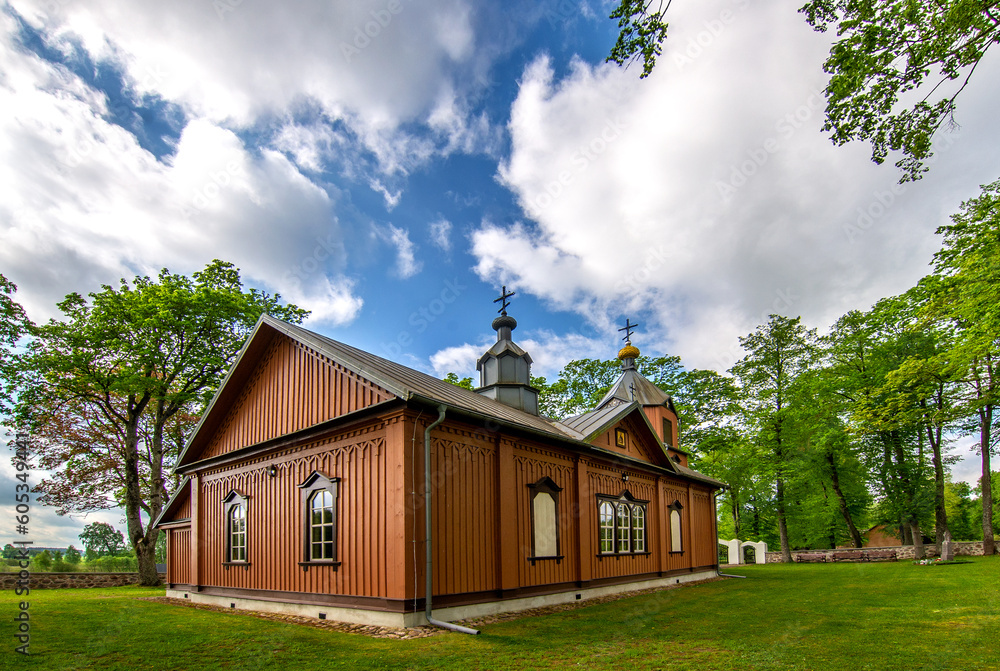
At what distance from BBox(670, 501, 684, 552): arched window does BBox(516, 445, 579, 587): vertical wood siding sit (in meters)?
6.96

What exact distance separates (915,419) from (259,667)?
78.3ft

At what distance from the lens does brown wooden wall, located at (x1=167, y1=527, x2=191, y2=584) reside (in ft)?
49.8

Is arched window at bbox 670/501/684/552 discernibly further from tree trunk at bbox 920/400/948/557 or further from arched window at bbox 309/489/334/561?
tree trunk at bbox 920/400/948/557

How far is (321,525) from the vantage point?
10.9 m

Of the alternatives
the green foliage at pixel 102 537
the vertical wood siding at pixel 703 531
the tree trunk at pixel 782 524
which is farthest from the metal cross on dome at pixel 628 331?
the green foliage at pixel 102 537

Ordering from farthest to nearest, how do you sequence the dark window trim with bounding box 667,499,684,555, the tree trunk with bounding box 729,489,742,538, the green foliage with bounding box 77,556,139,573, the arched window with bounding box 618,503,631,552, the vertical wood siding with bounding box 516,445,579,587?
the tree trunk with bounding box 729,489,742,538 < the green foliage with bounding box 77,556,139,573 < the dark window trim with bounding box 667,499,684,555 < the arched window with bounding box 618,503,631,552 < the vertical wood siding with bounding box 516,445,579,587

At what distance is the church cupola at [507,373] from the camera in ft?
62.1

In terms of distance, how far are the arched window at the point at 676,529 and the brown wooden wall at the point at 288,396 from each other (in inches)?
500

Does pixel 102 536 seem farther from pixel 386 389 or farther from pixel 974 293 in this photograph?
pixel 974 293

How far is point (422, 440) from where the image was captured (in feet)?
32.3

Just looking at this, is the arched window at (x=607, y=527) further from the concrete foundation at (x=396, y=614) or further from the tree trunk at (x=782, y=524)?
the tree trunk at (x=782, y=524)

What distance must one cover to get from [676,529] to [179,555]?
1499 cm

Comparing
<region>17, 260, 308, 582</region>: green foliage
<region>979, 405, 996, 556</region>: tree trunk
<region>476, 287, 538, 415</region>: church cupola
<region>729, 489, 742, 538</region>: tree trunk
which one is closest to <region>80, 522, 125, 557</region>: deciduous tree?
<region>17, 260, 308, 582</region>: green foliage

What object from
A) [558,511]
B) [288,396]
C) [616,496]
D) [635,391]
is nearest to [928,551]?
[635,391]
